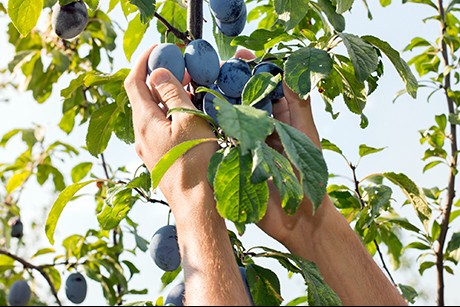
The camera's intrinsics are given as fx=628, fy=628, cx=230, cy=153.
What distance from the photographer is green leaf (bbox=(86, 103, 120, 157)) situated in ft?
4.17

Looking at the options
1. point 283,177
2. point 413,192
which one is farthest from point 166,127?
point 413,192

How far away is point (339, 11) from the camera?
105cm

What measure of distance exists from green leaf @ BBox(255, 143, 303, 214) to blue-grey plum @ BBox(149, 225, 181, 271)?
0.41 metres

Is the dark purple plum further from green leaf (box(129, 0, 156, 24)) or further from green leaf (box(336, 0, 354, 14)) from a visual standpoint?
green leaf (box(336, 0, 354, 14))

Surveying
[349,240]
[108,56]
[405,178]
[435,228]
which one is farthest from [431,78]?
[349,240]

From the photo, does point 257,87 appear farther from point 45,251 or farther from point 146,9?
point 45,251

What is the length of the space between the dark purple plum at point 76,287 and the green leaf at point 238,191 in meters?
1.52

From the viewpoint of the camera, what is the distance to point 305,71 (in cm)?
89

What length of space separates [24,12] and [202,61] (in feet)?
1.18

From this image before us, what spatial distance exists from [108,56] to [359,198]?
130 cm

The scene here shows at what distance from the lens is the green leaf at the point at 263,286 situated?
93 centimetres

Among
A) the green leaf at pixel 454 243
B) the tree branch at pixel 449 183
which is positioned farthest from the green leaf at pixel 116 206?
the green leaf at pixel 454 243

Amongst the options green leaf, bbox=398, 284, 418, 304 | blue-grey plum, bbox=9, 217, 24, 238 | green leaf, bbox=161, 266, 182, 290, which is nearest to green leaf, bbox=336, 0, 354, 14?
green leaf, bbox=161, 266, 182, 290

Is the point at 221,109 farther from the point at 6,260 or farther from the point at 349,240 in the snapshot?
the point at 6,260
